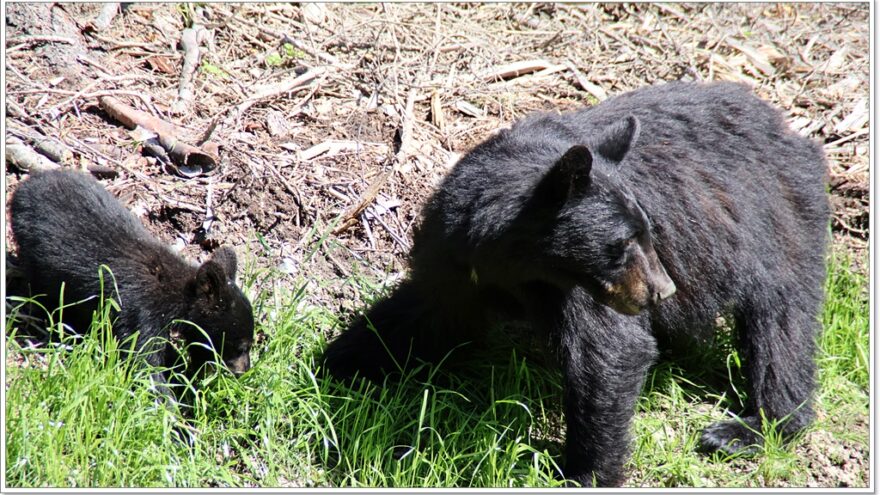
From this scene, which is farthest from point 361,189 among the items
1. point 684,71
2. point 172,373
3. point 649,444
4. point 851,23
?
point 851,23

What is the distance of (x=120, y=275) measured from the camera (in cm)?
550

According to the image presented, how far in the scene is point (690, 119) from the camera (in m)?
5.70

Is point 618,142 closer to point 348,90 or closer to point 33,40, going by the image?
point 348,90

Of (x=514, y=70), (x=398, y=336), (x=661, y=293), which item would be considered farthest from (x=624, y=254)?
(x=514, y=70)

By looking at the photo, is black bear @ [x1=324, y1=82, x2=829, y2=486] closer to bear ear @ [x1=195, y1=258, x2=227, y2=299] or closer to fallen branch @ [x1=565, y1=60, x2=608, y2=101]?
bear ear @ [x1=195, y1=258, x2=227, y2=299]

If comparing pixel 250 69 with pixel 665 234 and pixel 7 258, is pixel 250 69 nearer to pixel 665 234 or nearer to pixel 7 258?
pixel 7 258

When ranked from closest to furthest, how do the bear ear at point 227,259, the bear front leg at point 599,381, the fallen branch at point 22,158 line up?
the bear front leg at point 599,381, the bear ear at point 227,259, the fallen branch at point 22,158

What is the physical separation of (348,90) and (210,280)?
107 inches

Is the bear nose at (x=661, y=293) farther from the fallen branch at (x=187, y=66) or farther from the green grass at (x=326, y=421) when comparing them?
the fallen branch at (x=187, y=66)

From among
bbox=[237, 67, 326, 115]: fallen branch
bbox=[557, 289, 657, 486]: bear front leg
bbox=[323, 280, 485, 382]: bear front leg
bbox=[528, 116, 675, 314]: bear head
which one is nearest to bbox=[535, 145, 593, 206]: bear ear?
bbox=[528, 116, 675, 314]: bear head

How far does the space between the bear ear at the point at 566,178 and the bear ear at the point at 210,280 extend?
205cm

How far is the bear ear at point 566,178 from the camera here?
4.38m

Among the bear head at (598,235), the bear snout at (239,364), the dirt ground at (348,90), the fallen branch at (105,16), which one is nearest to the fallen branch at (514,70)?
the dirt ground at (348,90)

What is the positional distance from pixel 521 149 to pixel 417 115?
289 cm
